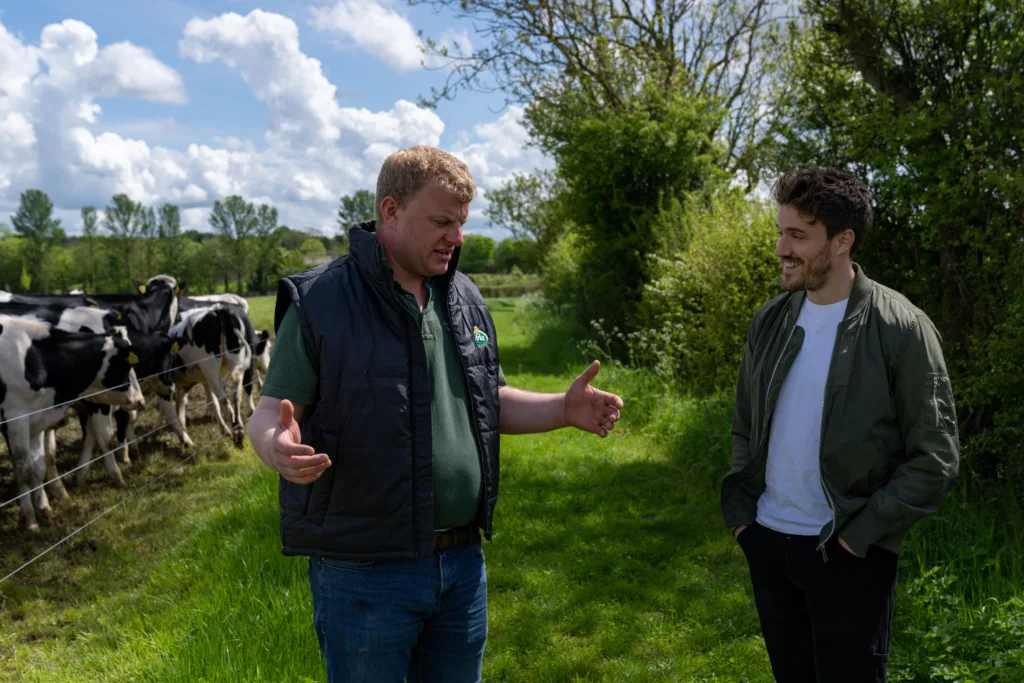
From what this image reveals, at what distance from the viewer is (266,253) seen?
76938 millimetres

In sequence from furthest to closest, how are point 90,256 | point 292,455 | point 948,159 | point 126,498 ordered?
point 90,256 < point 126,498 < point 948,159 < point 292,455

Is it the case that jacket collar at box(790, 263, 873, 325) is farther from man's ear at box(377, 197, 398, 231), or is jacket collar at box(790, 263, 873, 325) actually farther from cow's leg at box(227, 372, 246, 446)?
cow's leg at box(227, 372, 246, 446)

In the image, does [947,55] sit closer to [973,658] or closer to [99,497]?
[973,658]

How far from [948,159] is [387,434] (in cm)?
478

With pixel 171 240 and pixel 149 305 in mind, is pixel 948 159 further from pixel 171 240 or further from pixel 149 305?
pixel 171 240

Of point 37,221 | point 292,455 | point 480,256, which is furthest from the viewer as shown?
point 480,256

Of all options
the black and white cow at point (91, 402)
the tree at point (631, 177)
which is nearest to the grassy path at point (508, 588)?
the black and white cow at point (91, 402)

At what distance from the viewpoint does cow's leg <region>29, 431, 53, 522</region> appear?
7.41 meters

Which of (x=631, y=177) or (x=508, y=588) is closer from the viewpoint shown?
(x=508, y=588)

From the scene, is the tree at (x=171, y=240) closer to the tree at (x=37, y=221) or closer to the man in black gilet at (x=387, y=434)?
the tree at (x=37, y=221)

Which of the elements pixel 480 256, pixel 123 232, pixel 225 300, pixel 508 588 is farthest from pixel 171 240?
pixel 508 588

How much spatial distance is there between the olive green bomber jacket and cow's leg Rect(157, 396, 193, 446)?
912 cm

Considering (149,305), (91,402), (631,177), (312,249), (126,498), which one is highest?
(631,177)

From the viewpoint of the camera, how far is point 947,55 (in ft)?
19.1
